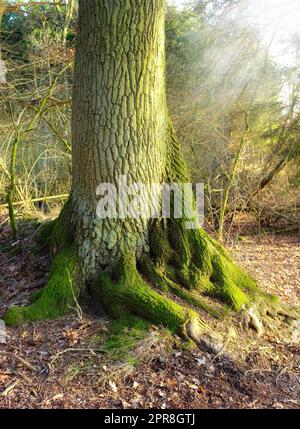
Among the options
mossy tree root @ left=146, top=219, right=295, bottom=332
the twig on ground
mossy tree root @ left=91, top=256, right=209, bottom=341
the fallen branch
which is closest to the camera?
the fallen branch

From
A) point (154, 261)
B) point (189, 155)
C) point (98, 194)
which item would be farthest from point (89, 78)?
point (189, 155)

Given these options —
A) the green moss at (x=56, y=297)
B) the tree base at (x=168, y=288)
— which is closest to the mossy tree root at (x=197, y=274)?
the tree base at (x=168, y=288)

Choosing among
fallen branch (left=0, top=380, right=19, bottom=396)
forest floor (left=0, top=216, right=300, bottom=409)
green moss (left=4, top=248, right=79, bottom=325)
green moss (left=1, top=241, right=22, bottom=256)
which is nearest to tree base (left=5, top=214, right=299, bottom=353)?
green moss (left=4, top=248, right=79, bottom=325)

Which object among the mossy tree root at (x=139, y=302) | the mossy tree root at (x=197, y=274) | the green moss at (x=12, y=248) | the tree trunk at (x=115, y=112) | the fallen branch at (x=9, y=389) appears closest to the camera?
the fallen branch at (x=9, y=389)

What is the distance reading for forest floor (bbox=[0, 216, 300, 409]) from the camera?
2605 millimetres

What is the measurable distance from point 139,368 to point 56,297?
1095mm

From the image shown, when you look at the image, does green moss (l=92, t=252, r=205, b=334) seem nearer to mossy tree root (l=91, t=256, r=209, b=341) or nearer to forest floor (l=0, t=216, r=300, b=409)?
mossy tree root (l=91, t=256, r=209, b=341)

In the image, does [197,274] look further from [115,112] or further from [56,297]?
[115,112]

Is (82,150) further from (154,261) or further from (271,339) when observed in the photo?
(271,339)

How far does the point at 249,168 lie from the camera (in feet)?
25.1

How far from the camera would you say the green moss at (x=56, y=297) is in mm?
3332

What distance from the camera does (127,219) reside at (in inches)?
140

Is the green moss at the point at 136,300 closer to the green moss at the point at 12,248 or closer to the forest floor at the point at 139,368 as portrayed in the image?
the forest floor at the point at 139,368
